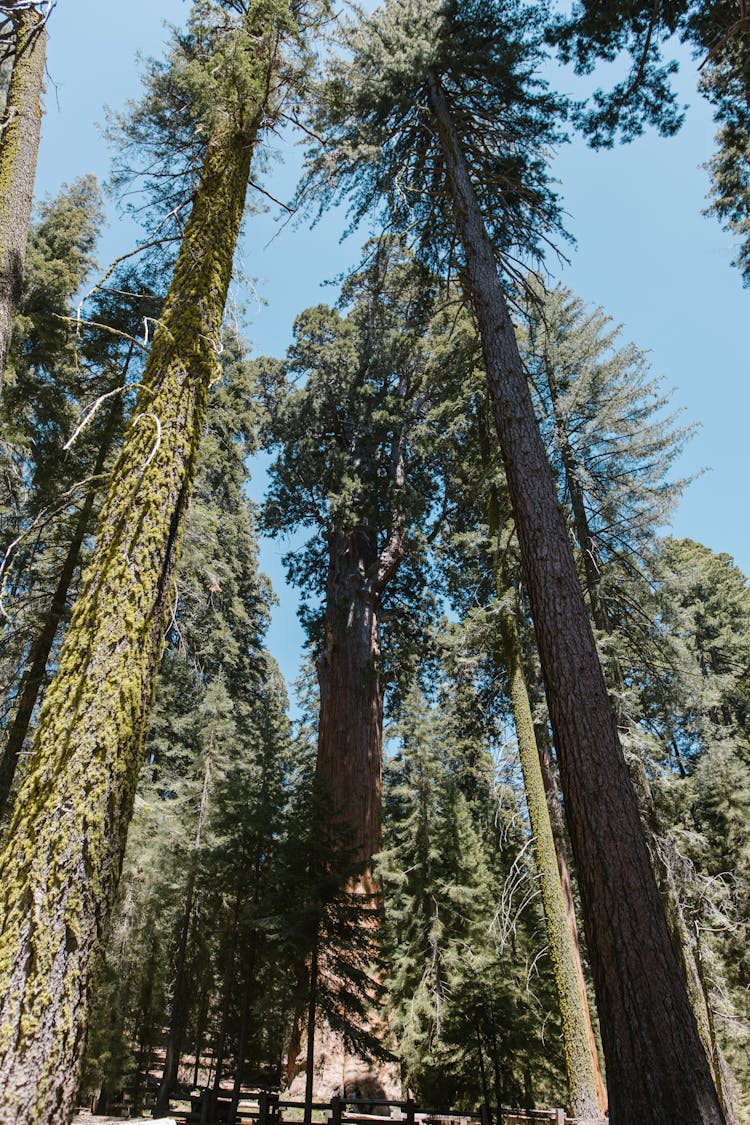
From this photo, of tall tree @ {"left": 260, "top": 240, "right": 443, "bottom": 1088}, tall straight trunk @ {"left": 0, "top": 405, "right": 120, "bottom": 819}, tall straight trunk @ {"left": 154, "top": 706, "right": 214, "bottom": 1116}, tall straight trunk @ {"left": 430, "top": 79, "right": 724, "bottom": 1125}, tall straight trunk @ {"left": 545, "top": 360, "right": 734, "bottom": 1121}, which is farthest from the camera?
tall tree @ {"left": 260, "top": 240, "right": 443, "bottom": 1088}

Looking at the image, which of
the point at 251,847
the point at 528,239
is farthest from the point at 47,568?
the point at 528,239

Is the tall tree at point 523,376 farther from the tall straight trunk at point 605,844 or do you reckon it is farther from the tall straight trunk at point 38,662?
the tall straight trunk at point 38,662

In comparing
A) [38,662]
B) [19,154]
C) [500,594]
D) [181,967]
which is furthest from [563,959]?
[19,154]

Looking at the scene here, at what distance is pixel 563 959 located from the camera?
7.73 meters

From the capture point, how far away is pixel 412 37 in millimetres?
8219

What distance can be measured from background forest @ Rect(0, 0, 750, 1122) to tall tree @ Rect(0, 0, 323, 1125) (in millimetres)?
18

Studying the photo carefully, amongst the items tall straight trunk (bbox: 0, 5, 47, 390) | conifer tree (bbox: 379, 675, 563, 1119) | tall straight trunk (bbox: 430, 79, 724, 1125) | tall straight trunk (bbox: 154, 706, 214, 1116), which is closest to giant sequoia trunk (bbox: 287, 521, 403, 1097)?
conifer tree (bbox: 379, 675, 563, 1119)

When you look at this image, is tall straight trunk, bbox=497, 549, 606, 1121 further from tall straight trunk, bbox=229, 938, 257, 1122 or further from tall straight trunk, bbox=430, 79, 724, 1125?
tall straight trunk, bbox=229, 938, 257, 1122

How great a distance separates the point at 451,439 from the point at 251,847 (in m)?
8.86

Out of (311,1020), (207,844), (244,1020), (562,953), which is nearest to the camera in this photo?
(562,953)

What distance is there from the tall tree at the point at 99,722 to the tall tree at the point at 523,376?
266 centimetres

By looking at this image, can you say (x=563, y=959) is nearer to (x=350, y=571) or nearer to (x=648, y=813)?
(x=648, y=813)

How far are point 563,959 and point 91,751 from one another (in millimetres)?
7406

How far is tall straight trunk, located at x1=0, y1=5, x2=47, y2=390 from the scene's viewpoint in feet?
18.8
